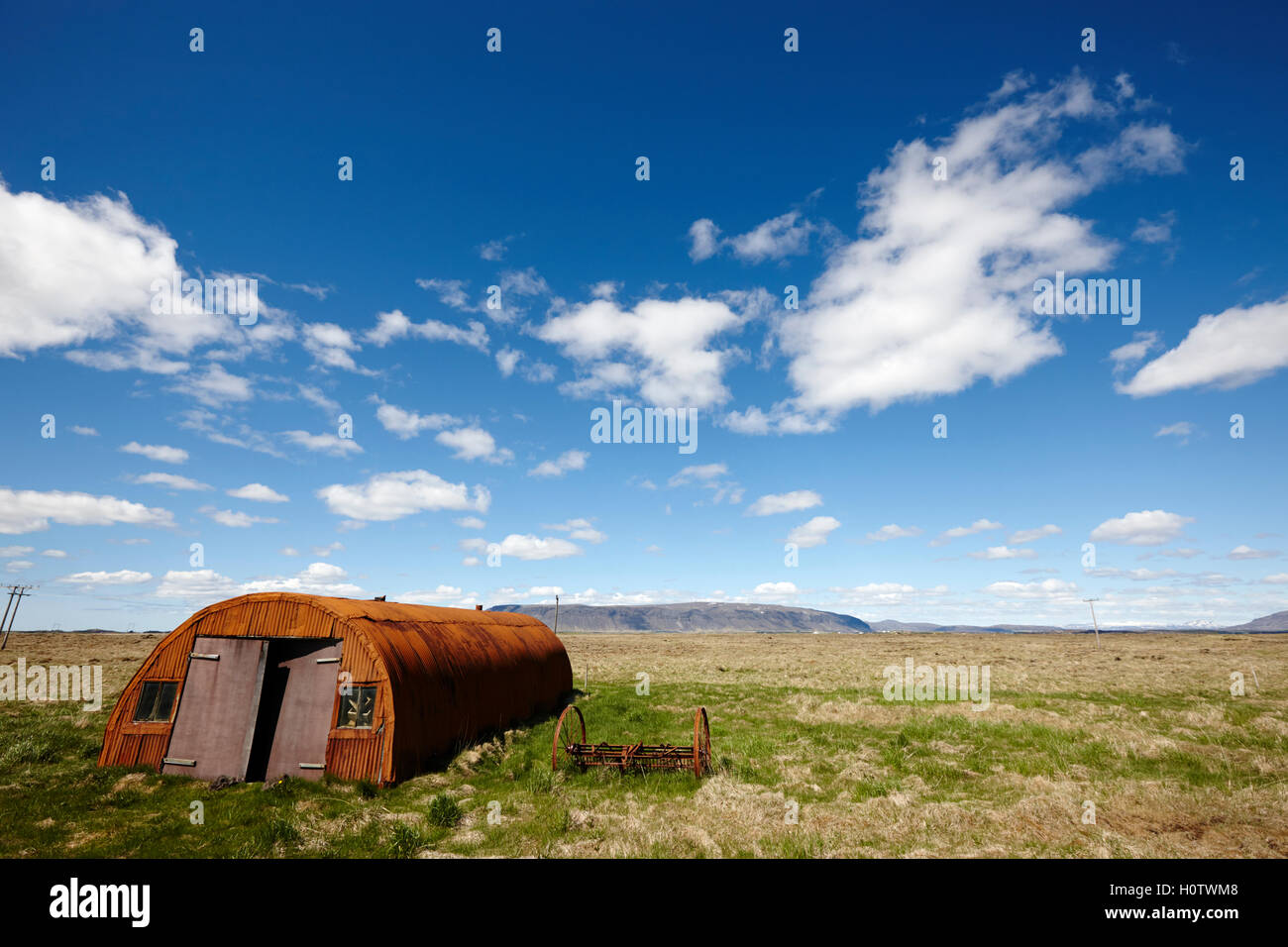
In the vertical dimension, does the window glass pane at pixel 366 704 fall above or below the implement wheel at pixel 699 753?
above

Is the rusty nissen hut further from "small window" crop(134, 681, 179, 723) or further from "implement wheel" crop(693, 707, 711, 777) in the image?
"implement wheel" crop(693, 707, 711, 777)

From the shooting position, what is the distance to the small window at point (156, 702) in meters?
15.0

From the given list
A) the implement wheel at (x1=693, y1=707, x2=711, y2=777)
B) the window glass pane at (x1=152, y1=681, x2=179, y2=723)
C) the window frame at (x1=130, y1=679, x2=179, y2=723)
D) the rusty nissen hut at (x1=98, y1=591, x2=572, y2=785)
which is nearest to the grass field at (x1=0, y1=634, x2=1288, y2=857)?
the implement wheel at (x1=693, y1=707, x2=711, y2=777)

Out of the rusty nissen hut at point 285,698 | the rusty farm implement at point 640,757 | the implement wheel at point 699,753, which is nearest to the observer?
the implement wheel at point 699,753

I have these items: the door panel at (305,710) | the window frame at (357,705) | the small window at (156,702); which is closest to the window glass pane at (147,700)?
the small window at (156,702)

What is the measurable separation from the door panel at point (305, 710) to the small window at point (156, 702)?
2.88 m

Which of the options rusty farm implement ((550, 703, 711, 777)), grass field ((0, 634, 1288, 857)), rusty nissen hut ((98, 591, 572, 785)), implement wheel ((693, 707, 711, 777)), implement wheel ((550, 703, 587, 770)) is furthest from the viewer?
rusty farm implement ((550, 703, 711, 777))

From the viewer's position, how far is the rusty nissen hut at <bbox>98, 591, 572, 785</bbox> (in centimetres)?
1410

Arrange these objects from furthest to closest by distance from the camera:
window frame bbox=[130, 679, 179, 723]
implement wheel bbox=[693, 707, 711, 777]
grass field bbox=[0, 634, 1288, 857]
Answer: window frame bbox=[130, 679, 179, 723]
implement wheel bbox=[693, 707, 711, 777]
grass field bbox=[0, 634, 1288, 857]

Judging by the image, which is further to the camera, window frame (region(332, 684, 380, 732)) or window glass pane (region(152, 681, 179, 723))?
window glass pane (region(152, 681, 179, 723))

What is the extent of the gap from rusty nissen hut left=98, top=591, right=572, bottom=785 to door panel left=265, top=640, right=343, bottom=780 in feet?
0.08

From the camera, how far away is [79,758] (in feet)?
49.4

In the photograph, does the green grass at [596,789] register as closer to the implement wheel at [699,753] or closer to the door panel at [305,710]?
the implement wheel at [699,753]

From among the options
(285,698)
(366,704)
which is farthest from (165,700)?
(366,704)
